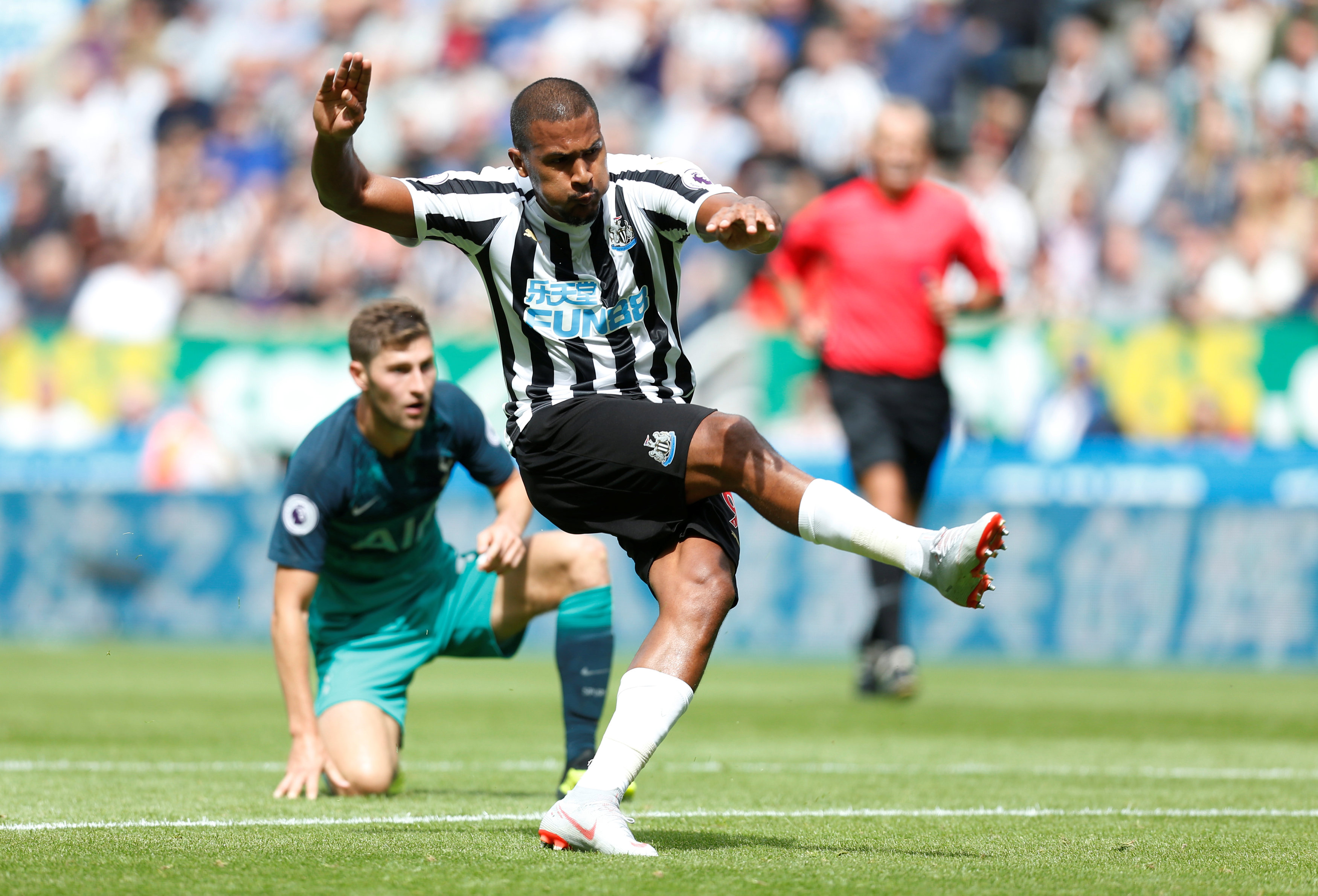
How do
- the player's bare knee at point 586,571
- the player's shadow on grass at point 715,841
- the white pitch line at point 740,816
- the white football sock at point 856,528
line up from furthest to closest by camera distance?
the player's bare knee at point 586,571 → the white pitch line at point 740,816 → the player's shadow on grass at point 715,841 → the white football sock at point 856,528

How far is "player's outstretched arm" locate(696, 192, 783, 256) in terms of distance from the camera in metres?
3.83

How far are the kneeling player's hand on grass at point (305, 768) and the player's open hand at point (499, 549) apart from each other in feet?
2.46

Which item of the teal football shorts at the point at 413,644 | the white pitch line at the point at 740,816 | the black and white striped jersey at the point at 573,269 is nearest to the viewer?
the black and white striped jersey at the point at 573,269

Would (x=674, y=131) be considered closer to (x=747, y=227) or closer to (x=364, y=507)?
(x=364, y=507)

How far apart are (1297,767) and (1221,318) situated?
25.4 ft

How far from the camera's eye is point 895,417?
9219mm

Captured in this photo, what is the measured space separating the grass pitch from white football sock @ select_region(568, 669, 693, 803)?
0.58 ft

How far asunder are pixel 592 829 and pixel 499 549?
1.53 metres

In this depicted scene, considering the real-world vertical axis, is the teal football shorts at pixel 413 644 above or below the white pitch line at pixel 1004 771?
above

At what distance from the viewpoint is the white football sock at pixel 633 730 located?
3949 millimetres

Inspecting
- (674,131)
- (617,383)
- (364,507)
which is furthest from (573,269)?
(674,131)

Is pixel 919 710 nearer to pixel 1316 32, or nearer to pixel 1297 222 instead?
pixel 1297 222

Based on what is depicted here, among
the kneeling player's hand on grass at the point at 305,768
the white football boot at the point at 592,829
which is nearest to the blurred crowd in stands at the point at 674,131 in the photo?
the kneeling player's hand on grass at the point at 305,768

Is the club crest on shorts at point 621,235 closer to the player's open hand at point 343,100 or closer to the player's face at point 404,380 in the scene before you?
the player's open hand at point 343,100
